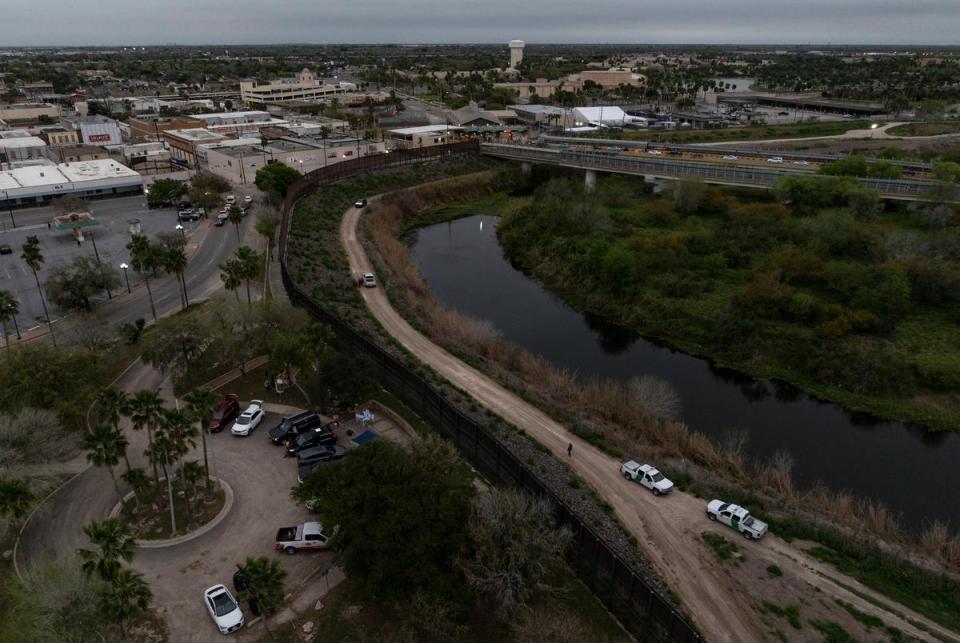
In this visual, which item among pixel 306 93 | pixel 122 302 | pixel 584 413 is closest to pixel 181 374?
pixel 122 302

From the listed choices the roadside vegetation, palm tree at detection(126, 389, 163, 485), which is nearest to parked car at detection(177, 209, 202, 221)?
palm tree at detection(126, 389, 163, 485)

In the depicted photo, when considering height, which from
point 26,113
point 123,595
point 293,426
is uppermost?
point 26,113

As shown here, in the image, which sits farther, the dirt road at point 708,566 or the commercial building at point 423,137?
the commercial building at point 423,137

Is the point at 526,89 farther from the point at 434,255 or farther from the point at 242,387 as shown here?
the point at 242,387

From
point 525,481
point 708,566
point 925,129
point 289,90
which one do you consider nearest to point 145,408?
point 525,481

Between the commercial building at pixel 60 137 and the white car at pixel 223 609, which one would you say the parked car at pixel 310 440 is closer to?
the white car at pixel 223 609

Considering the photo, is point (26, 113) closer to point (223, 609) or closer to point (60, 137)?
point (60, 137)

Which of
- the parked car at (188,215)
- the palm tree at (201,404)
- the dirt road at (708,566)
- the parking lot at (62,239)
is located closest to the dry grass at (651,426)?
the dirt road at (708,566)
